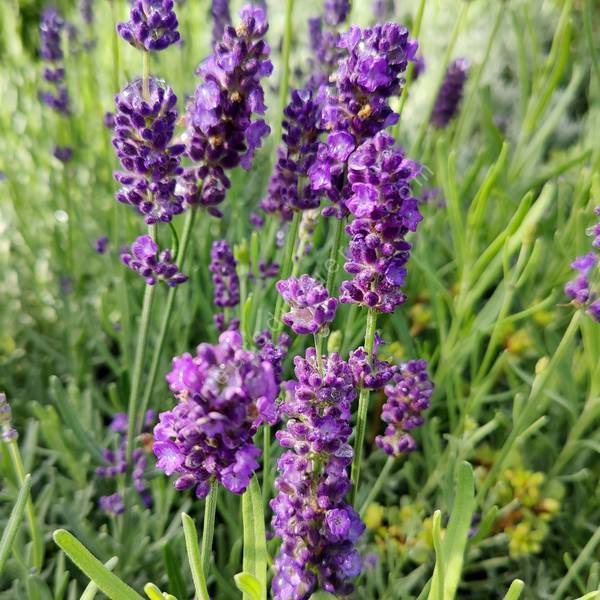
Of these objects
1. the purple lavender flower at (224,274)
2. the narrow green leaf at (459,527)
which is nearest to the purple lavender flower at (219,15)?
the purple lavender flower at (224,274)

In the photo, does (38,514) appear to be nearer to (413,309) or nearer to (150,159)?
(150,159)

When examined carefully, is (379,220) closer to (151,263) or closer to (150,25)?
(151,263)

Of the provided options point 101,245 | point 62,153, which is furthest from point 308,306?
point 62,153

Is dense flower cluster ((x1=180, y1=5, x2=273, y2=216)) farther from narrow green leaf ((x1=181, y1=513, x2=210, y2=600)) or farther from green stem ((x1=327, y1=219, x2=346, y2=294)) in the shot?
narrow green leaf ((x1=181, y1=513, x2=210, y2=600))

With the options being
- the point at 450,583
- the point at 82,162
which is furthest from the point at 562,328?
the point at 82,162

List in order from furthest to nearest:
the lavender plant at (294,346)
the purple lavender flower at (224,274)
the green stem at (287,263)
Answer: the purple lavender flower at (224,274) < the green stem at (287,263) < the lavender plant at (294,346)

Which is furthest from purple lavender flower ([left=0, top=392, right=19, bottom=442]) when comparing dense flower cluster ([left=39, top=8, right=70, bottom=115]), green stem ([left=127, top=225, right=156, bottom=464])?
dense flower cluster ([left=39, top=8, right=70, bottom=115])

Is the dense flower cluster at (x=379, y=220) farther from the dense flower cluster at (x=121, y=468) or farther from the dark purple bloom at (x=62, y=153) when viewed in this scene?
the dark purple bloom at (x=62, y=153)
